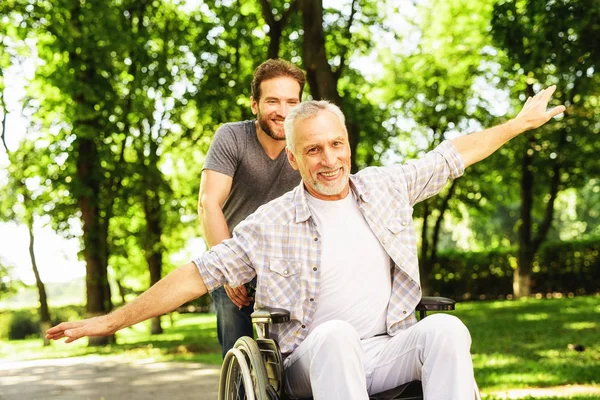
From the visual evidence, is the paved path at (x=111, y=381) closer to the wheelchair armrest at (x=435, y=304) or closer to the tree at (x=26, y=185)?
the wheelchair armrest at (x=435, y=304)

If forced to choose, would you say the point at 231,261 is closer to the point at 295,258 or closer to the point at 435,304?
the point at 295,258

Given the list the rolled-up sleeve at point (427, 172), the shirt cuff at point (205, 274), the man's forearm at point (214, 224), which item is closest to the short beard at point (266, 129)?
the man's forearm at point (214, 224)

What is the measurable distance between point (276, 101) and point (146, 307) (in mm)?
1274

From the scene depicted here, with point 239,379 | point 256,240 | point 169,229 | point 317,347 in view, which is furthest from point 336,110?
point 169,229

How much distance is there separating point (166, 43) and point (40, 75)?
3280mm

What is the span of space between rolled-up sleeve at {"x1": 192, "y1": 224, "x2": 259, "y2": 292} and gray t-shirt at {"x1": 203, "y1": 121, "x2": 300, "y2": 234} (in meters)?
0.84

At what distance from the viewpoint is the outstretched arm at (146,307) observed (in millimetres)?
3336

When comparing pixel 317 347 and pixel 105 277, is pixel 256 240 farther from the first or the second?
pixel 105 277

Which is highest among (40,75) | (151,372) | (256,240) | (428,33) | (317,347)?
(428,33)

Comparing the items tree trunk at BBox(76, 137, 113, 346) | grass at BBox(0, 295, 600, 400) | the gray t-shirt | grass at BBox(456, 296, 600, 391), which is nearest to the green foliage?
tree trunk at BBox(76, 137, 113, 346)

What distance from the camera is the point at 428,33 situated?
77.8 ft

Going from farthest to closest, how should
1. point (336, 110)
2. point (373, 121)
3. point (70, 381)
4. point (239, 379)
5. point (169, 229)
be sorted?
point (169, 229) → point (373, 121) → point (70, 381) → point (239, 379) → point (336, 110)

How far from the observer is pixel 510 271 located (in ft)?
94.3

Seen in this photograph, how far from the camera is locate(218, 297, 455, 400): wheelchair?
3.27 metres
